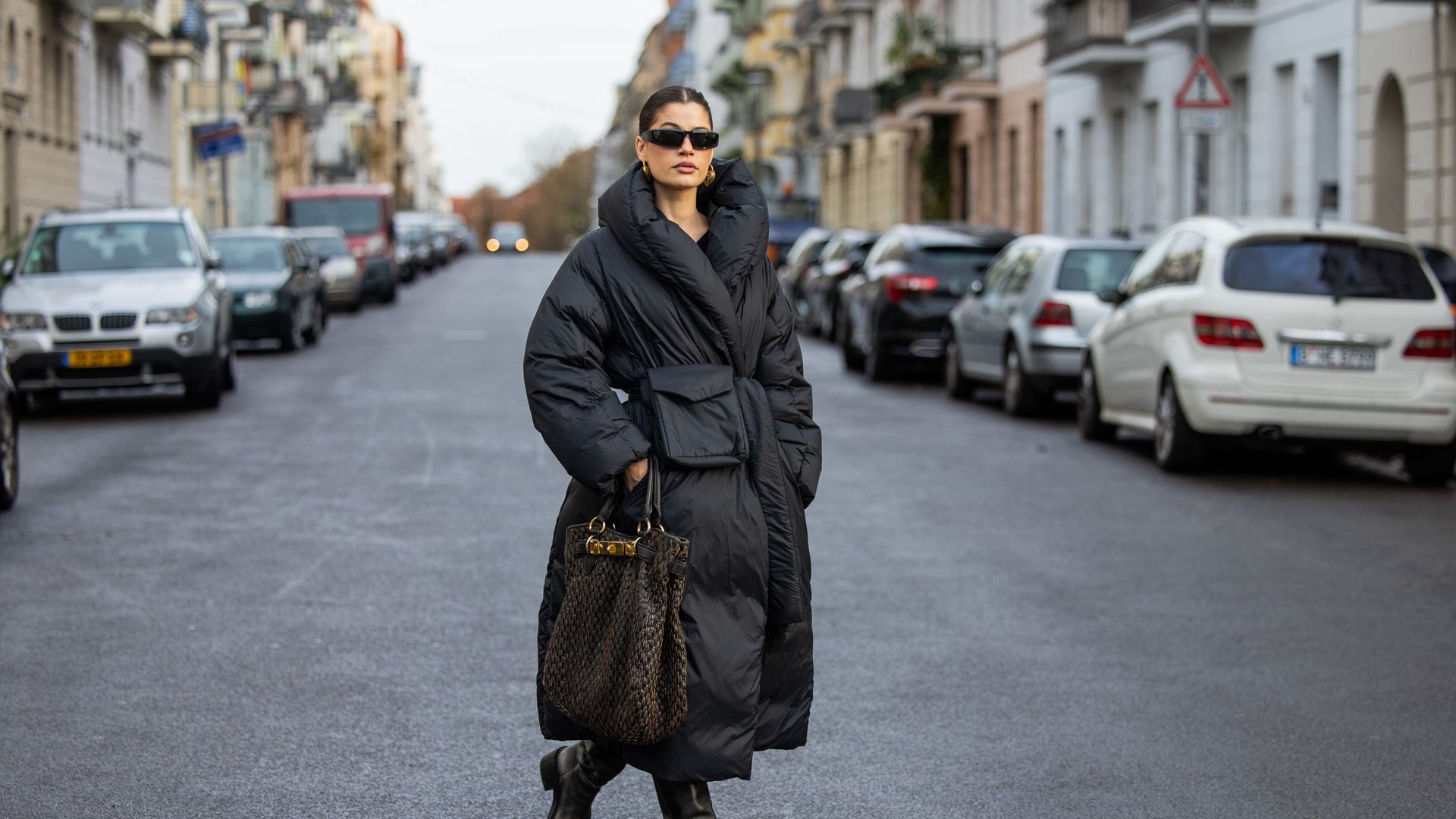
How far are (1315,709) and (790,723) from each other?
275 centimetres

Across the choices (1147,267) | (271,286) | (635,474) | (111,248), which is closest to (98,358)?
(111,248)

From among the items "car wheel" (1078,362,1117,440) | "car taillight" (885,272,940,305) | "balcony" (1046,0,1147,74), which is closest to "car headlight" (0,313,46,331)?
"car wheel" (1078,362,1117,440)

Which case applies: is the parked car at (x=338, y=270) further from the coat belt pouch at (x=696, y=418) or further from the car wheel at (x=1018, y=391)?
the coat belt pouch at (x=696, y=418)

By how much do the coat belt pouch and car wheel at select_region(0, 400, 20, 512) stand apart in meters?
7.78

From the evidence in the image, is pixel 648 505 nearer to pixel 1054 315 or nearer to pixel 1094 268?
pixel 1054 315

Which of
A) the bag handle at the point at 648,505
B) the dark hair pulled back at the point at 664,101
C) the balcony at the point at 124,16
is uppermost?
the balcony at the point at 124,16

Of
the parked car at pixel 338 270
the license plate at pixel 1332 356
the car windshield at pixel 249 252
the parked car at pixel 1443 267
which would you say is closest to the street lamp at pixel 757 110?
the parked car at pixel 338 270

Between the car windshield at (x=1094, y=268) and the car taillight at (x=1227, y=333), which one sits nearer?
the car taillight at (x=1227, y=333)

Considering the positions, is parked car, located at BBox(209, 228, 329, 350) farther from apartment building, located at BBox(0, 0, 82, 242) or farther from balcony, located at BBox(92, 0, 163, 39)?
balcony, located at BBox(92, 0, 163, 39)

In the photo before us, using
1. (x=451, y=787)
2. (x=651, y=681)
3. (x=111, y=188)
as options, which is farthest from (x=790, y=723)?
(x=111, y=188)

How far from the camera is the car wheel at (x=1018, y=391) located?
1778 cm

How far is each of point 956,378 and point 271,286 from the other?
33.4 ft

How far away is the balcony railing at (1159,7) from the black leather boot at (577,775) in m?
25.7

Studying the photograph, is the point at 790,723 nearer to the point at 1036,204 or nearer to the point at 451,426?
the point at 451,426
